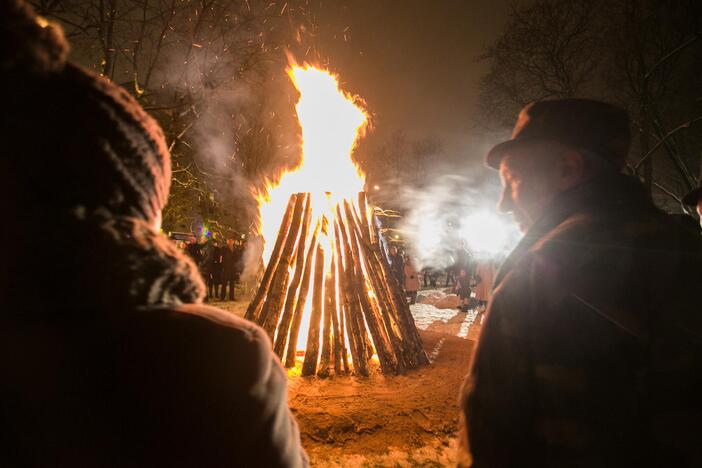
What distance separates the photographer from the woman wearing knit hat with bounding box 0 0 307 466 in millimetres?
780

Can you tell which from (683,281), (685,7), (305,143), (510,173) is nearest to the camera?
(683,281)

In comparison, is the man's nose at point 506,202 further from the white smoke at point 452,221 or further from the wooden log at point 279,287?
the white smoke at point 452,221

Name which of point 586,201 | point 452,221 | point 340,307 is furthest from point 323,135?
point 452,221

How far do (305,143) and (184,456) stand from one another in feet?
19.7

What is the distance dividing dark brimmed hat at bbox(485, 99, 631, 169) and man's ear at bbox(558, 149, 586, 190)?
1.5 inches

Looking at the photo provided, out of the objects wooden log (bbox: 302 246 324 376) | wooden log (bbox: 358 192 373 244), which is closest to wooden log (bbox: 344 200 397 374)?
wooden log (bbox: 358 192 373 244)

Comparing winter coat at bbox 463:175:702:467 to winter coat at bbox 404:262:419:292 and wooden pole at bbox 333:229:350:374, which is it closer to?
wooden pole at bbox 333:229:350:374

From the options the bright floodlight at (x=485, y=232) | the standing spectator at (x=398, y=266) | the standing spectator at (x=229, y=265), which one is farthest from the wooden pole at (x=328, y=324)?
the bright floodlight at (x=485, y=232)

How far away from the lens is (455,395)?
181 inches

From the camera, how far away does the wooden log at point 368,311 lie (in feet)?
17.0

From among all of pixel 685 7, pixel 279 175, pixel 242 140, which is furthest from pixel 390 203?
pixel 279 175

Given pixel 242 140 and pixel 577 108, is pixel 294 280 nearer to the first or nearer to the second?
pixel 577 108

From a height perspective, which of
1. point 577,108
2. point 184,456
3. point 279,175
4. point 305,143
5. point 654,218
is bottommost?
point 184,456

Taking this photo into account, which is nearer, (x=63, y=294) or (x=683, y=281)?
(x=63, y=294)
